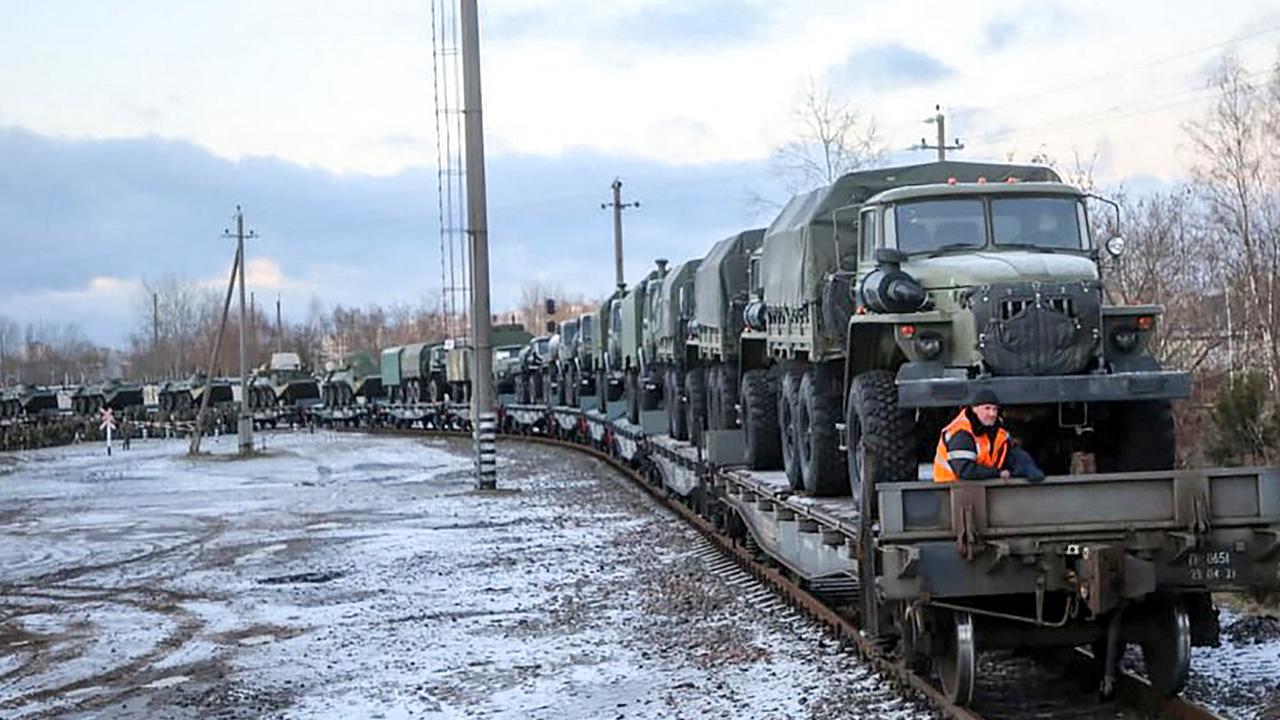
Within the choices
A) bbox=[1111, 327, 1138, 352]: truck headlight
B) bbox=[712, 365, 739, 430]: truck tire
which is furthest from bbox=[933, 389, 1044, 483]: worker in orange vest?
bbox=[712, 365, 739, 430]: truck tire

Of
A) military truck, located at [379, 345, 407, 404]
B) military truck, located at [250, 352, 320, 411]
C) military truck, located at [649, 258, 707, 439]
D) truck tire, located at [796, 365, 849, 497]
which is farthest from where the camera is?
military truck, located at [250, 352, 320, 411]

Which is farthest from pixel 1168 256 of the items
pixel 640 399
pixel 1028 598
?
pixel 1028 598

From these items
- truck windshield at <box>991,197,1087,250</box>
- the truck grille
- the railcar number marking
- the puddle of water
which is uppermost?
truck windshield at <box>991,197,1087,250</box>

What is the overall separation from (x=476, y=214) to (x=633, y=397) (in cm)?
432

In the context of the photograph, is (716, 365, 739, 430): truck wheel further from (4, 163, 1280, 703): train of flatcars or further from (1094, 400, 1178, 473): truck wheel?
(1094, 400, 1178, 473): truck wheel

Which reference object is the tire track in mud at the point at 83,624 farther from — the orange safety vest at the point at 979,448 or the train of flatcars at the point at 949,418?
the orange safety vest at the point at 979,448

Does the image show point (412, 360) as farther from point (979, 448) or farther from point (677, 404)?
point (979, 448)

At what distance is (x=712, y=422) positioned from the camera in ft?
59.6

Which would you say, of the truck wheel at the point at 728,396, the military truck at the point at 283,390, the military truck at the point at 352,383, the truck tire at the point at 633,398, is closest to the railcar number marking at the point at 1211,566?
the truck wheel at the point at 728,396

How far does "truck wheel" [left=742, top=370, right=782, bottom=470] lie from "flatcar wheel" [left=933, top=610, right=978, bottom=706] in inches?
248

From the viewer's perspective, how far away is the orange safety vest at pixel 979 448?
8672mm

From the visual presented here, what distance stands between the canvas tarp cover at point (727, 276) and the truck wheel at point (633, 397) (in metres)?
8.04

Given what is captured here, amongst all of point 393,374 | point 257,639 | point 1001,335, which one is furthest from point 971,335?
point 393,374

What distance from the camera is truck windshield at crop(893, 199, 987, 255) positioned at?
11172 millimetres
